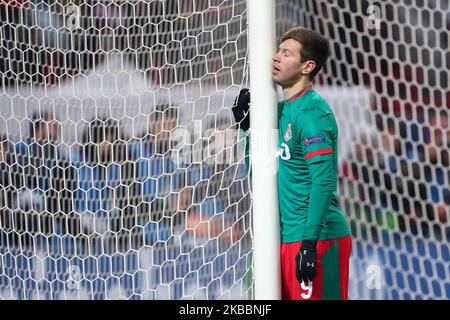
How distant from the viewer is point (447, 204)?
2283 mm

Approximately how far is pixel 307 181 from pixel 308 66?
252mm

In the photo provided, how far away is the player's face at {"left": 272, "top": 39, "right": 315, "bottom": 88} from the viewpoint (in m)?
1.77

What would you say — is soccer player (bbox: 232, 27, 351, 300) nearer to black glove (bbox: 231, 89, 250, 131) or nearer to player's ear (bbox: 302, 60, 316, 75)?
player's ear (bbox: 302, 60, 316, 75)

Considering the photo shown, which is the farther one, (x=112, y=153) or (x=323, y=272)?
(x=112, y=153)

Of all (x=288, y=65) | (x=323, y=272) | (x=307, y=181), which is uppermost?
(x=288, y=65)

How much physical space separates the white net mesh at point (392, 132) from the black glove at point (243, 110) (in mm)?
330

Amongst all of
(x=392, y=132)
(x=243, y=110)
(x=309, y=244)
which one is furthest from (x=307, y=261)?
(x=392, y=132)

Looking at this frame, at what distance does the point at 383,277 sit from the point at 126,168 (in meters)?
0.84

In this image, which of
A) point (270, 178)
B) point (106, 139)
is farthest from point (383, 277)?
point (106, 139)

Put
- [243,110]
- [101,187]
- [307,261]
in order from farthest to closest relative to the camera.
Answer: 1. [101,187]
2. [243,110]
3. [307,261]

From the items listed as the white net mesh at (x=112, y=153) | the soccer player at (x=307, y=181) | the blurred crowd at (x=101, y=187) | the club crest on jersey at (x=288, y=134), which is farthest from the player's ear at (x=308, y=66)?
the blurred crowd at (x=101, y=187)

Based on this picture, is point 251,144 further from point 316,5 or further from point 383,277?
point 383,277

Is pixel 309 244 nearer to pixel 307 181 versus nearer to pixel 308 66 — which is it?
pixel 307 181

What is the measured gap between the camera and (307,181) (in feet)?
5.79
